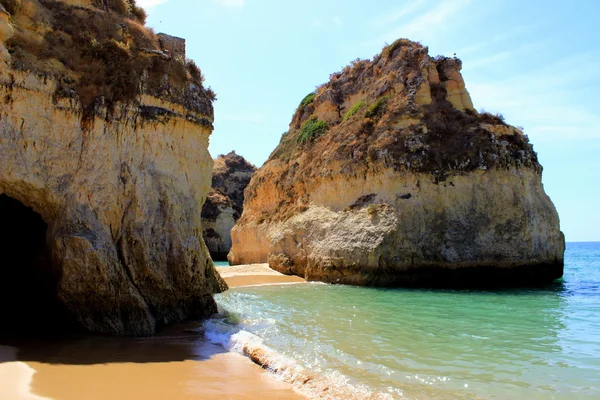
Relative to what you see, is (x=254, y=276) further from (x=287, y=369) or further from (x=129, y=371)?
(x=129, y=371)

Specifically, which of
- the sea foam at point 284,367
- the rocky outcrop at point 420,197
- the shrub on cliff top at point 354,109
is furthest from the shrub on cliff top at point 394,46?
the sea foam at point 284,367

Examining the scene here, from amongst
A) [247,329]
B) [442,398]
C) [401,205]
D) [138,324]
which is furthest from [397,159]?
[442,398]

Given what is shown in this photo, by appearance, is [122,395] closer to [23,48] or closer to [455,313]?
[23,48]

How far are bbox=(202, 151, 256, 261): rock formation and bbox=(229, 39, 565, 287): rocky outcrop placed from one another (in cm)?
2323

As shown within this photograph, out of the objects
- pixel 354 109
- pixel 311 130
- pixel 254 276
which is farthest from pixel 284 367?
pixel 311 130

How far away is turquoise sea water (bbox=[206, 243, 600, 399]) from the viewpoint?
20.7 ft

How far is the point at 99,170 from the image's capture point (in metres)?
9.41

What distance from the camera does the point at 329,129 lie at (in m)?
27.9

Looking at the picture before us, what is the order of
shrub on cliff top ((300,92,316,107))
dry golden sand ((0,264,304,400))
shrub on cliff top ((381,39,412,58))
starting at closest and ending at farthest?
dry golden sand ((0,264,304,400))
shrub on cliff top ((381,39,412,58))
shrub on cliff top ((300,92,316,107))

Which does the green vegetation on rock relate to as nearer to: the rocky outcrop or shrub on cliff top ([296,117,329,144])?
the rocky outcrop

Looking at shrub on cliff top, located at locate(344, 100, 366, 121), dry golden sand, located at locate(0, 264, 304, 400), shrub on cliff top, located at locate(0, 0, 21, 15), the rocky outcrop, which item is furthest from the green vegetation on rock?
dry golden sand, located at locate(0, 264, 304, 400)

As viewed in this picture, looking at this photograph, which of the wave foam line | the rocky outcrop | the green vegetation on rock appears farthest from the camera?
the green vegetation on rock

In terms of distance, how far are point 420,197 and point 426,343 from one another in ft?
40.8

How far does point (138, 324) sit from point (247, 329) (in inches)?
85.1
